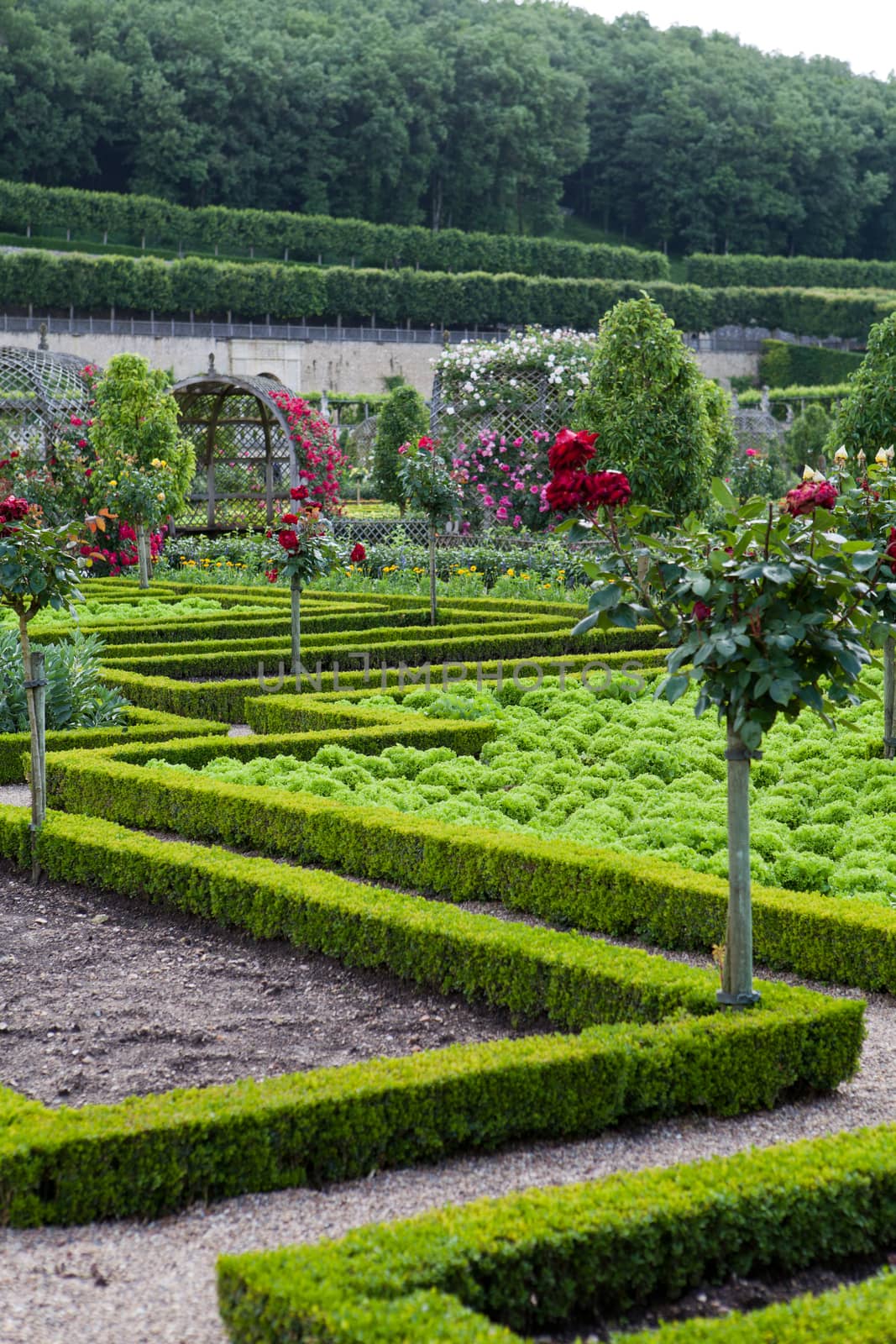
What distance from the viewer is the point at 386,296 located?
5819 centimetres

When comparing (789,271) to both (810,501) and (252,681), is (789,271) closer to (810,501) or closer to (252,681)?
(252,681)

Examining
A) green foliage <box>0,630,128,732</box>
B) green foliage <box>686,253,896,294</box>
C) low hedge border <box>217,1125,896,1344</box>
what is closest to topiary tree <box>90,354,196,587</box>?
green foliage <box>0,630,128,732</box>

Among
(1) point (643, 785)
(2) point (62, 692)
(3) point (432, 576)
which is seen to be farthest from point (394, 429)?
(1) point (643, 785)

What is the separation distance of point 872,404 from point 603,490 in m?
5.88

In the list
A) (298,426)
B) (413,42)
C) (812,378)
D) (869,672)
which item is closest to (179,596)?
(298,426)

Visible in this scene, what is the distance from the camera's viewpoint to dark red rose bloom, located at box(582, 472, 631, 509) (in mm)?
3641

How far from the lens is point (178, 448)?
61.8ft

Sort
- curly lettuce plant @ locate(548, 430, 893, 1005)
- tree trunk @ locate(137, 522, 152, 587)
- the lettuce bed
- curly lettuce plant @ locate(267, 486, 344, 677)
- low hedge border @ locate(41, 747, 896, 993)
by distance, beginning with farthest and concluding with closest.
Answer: tree trunk @ locate(137, 522, 152, 587), curly lettuce plant @ locate(267, 486, 344, 677), the lettuce bed, low hedge border @ locate(41, 747, 896, 993), curly lettuce plant @ locate(548, 430, 893, 1005)

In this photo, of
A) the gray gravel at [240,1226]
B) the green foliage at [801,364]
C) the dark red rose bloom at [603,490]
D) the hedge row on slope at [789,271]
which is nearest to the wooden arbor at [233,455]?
the dark red rose bloom at [603,490]

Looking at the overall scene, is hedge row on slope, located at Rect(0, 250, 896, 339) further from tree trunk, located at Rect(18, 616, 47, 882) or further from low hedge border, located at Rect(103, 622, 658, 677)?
tree trunk, located at Rect(18, 616, 47, 882)

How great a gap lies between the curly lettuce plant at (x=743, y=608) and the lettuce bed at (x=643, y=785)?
1.39m

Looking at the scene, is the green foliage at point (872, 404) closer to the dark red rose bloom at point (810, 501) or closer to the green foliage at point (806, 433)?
the dark red rose bloom at point (810, 501)

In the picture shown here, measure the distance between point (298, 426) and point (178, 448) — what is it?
2.07m

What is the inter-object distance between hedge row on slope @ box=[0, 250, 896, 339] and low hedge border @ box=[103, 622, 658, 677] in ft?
140
